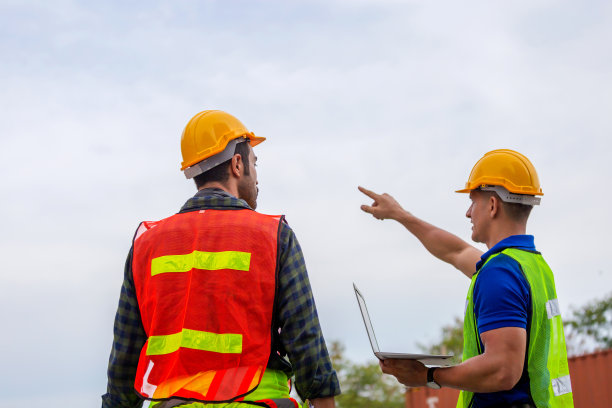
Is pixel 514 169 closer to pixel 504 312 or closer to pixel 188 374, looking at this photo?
pixel 504 312

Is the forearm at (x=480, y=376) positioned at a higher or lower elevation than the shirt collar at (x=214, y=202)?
lower

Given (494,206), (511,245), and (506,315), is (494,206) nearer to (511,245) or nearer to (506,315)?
(511,245)

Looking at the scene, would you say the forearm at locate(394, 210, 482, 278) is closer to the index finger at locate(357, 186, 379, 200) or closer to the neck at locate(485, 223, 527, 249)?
the index finger at locate(357, 186, 379, 200)

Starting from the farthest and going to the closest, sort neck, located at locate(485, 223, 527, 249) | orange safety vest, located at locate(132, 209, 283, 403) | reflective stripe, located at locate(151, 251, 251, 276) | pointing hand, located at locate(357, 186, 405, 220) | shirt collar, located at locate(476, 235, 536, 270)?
pointing hand, located at locate(357, 186, 405, 220)
neck, located at locate(485, 223, 527, 249)
shirt collar, located at locate(476, 235, 536, 270)
reflective stripe, located at locate(151, 251, 251, 276)
orange safety vest, located at locate(132, 209, 283, 403)

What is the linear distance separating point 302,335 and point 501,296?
0.93 metres

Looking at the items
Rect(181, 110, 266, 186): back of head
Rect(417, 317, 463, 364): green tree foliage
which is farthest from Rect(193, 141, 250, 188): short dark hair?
Rect(417, 317, 463, 364): green tree foliage

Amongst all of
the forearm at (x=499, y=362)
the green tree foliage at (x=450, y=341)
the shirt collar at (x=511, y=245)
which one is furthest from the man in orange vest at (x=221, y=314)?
the green tree foliage at (x=450, y=341)

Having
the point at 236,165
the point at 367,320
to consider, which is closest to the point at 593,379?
the point at 367,320

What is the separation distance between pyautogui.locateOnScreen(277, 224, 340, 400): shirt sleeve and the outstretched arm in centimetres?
191

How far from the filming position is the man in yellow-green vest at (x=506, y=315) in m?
3.29

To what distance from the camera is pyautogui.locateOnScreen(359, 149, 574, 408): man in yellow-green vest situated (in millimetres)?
3291

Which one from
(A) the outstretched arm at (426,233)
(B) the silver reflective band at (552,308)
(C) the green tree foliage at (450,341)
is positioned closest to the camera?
(B) the silver reflective band at (552,308)

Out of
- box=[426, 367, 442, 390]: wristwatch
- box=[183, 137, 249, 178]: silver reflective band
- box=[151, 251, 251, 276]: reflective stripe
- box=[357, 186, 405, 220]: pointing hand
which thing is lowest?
box=[426, 367, 442, 390]: wristwatch

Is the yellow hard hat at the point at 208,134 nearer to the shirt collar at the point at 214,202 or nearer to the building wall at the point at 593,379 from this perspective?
the shirt collar at the point at 214,202
